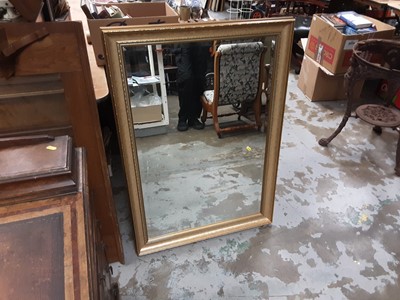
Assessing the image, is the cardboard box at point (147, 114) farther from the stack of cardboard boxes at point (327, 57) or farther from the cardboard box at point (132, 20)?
the stack of cardboard boxes at point (327, 57)

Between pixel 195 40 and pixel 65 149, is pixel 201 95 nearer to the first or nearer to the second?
pixel 195 40

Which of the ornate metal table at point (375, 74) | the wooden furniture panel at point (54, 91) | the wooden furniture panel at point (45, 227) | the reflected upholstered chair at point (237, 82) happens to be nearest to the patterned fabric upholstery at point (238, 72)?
the reflected upholstered chair at point (237, 82)

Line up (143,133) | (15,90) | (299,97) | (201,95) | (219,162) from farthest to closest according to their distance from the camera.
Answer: (299,97), (219,162), (201,95), (143,133), (15,90)

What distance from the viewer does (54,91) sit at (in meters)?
1.05

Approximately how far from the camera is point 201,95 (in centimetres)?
159

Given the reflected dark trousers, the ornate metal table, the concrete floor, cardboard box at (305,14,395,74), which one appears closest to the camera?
the reflected dark trousers

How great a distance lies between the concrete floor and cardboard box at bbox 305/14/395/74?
0.97 m

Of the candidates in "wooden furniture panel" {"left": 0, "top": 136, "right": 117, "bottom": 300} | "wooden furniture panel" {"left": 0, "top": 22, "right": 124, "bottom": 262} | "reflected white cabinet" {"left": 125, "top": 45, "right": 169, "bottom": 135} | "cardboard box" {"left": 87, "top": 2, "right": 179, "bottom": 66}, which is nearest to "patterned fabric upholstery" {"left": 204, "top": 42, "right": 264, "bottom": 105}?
"reflected white cabinet" {"left": 125, "top": 45, "right": 169, "bottom": 135}

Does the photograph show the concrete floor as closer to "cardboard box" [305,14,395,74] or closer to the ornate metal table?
the ornate metal table

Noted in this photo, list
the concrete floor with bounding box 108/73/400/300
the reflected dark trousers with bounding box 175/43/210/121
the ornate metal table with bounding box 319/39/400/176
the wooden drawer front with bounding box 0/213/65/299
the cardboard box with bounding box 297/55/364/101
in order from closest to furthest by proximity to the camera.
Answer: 1. the wooden drawer front with bounding box 0/213/65/299
2. the reflected dark trousers with bounding box 175/43/210/121
3. the concrete floor with bounding box 108/73/400/300
4. the ornate metal table with bounding box 319/39/400/176
5. the cardboard box with bounding box 297/55/364/101

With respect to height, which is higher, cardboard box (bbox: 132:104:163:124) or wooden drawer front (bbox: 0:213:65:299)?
wooden drawer front (bbox: 0:213:65:299)

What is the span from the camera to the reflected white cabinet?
1.22 metres

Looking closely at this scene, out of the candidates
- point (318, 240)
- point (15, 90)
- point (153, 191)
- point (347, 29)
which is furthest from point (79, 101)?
point (347, 29)

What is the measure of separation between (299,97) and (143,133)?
227 cm
